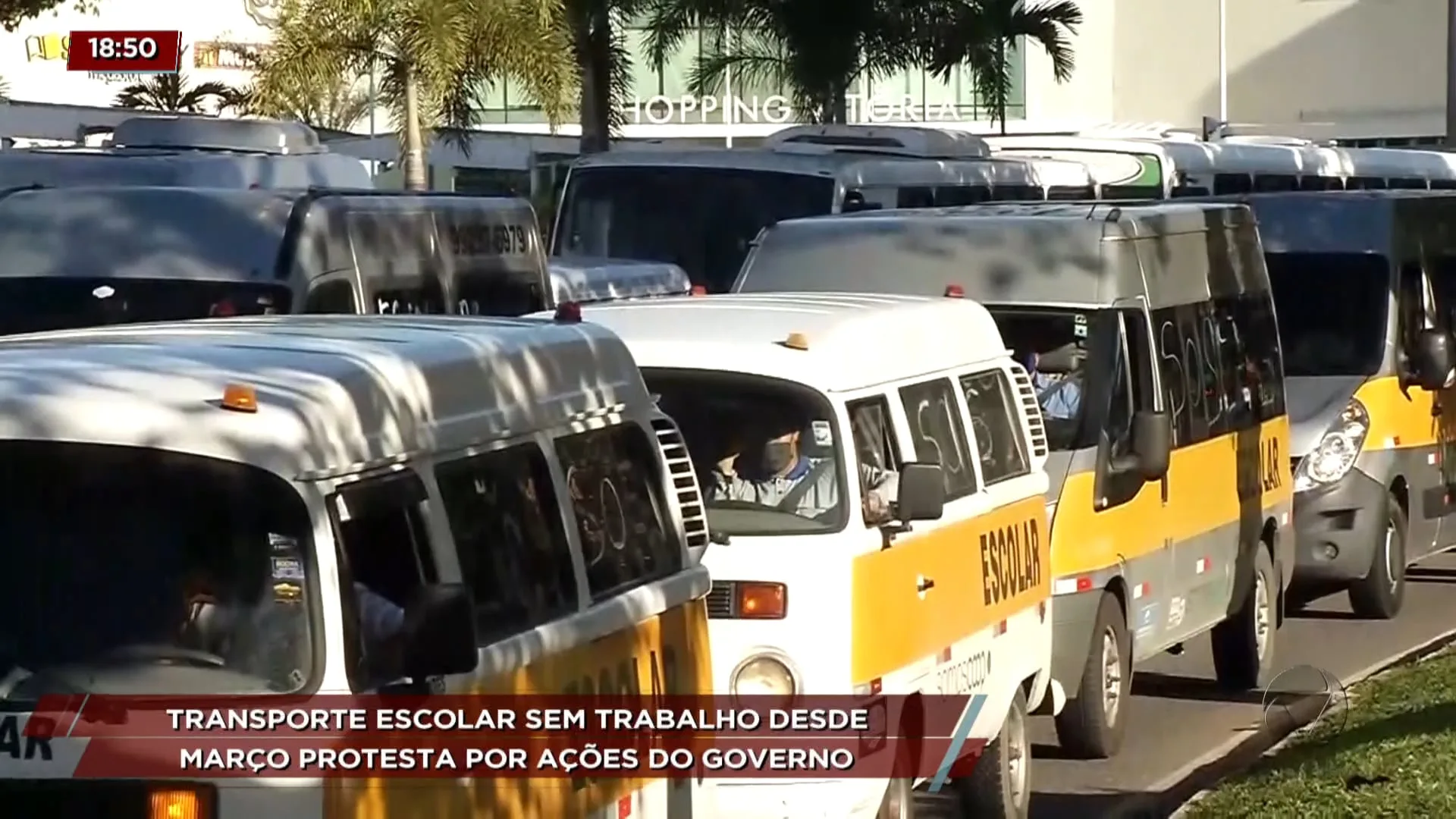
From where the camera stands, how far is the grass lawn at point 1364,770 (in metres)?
8.95

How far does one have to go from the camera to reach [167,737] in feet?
17.1

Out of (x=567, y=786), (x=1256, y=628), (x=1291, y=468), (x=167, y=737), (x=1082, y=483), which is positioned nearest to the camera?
(x=167, y=737)

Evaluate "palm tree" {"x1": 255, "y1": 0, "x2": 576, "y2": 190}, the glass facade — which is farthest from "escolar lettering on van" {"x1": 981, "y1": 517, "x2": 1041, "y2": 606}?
the glass facade

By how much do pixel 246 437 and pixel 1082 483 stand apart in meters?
6.74

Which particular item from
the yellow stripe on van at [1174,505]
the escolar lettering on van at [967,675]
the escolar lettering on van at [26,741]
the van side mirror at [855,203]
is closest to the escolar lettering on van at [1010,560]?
the escolar lettering on van at [967,675]

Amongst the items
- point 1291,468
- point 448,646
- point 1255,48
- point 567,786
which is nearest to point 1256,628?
point 1291,468

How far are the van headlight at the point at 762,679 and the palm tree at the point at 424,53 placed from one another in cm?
2343

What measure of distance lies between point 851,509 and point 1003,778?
62.4 inches

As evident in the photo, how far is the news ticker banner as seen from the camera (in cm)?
515

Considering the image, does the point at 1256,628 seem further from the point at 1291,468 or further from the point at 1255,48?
the point at 1255,48

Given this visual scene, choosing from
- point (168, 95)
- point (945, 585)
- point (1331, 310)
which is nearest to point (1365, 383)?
point (1331, 310)

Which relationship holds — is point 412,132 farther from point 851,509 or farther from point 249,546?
point 249,546

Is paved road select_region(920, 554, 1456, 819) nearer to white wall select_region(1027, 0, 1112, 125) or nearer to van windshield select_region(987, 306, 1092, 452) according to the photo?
van windshield select_region(987, 306, 1092, 452)

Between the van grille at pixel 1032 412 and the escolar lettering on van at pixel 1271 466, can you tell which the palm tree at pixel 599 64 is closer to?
the escolar lettering on van at pixel 1271 466
